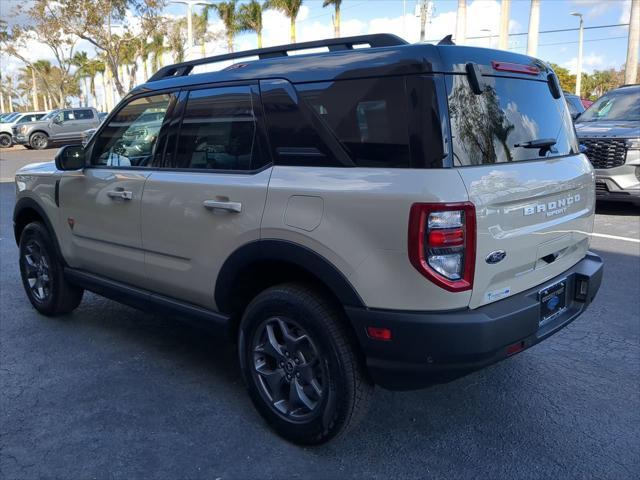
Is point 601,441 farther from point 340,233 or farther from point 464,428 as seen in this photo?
point 340,233

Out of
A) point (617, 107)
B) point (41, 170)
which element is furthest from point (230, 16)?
point (41, 170)

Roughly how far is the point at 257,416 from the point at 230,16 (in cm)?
3775

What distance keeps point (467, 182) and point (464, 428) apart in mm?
1417

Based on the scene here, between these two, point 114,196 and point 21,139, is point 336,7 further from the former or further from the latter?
point 114,196

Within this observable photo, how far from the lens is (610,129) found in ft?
29.0

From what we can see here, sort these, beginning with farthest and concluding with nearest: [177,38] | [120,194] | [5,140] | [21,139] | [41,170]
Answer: [177,38]
[5,140]
[21,139]
[41,170]
[120,194]

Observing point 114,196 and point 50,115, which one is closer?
point 114,196

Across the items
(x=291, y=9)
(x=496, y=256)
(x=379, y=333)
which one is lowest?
(x=379, y=333)

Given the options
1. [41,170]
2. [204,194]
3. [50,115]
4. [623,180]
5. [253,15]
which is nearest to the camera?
[204,194]

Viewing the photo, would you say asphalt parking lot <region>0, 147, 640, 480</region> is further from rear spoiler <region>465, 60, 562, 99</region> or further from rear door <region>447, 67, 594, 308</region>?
rear spoiler <region>465, 60, 562, 99</region>

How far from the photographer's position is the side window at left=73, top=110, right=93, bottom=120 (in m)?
28.1

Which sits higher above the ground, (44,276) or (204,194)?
(204,194)

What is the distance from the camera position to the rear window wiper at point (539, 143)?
9.41ft

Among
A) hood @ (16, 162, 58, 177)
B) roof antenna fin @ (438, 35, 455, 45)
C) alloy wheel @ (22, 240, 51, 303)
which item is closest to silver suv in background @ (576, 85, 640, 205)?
roof antenna fin @ (438, 35, 455, 45)
